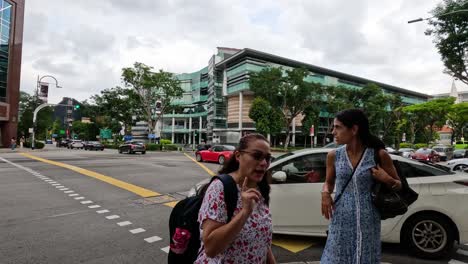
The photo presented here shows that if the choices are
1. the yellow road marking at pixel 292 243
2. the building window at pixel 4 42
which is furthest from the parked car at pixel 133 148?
the yellow road marking at pixel 292 243

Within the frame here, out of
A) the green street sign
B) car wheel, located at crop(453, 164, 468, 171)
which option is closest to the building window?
the green street sign

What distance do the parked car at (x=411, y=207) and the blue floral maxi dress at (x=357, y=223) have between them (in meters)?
1.69

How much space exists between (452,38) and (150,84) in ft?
111

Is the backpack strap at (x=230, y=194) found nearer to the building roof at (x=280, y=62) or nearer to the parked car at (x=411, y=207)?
the parked car at (x=411, y=207)

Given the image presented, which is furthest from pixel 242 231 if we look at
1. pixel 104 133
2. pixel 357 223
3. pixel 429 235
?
pixel 104 133

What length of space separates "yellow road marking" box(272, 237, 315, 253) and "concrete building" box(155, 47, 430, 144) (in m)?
41.0

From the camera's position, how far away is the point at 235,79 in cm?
5350

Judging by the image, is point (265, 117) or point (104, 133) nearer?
point (265, 117)

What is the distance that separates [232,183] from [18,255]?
13.4 ft

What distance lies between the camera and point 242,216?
1.42 meters

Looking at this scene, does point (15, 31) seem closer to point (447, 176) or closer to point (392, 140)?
point (447, 176)

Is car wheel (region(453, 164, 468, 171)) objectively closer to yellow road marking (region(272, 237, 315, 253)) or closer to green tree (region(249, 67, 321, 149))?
yellow road marking (region(272, 237, 315, 253))

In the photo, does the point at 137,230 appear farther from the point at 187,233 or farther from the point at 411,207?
the point at 411,207

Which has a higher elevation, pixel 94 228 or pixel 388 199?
pixel 388 199
